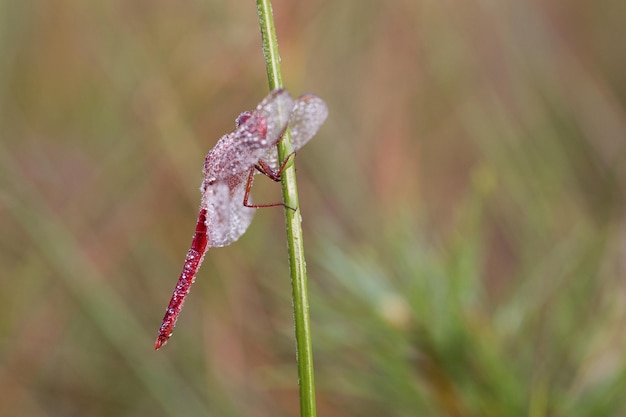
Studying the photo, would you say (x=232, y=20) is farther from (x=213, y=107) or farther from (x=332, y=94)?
(x=332, y=94)

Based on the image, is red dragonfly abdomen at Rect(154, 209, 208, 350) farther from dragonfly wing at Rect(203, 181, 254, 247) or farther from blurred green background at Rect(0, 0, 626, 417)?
blurred green background at Rect(0, 0, 626, 417)

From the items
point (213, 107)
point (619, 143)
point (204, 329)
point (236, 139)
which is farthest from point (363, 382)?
point (619, 143)

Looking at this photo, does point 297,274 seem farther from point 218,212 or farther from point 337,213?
point 337,213

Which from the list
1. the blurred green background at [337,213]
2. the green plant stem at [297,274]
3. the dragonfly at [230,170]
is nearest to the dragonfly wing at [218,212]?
the dragonfly at [230,170]

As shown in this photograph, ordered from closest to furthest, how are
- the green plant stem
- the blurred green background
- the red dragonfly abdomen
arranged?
the green plant stem → the red dragonfly abdomen → the blurred green background

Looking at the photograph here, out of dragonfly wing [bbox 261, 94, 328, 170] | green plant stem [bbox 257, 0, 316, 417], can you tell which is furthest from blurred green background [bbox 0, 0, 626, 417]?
green plant stem [bbox 257, 0, 316, 417]
